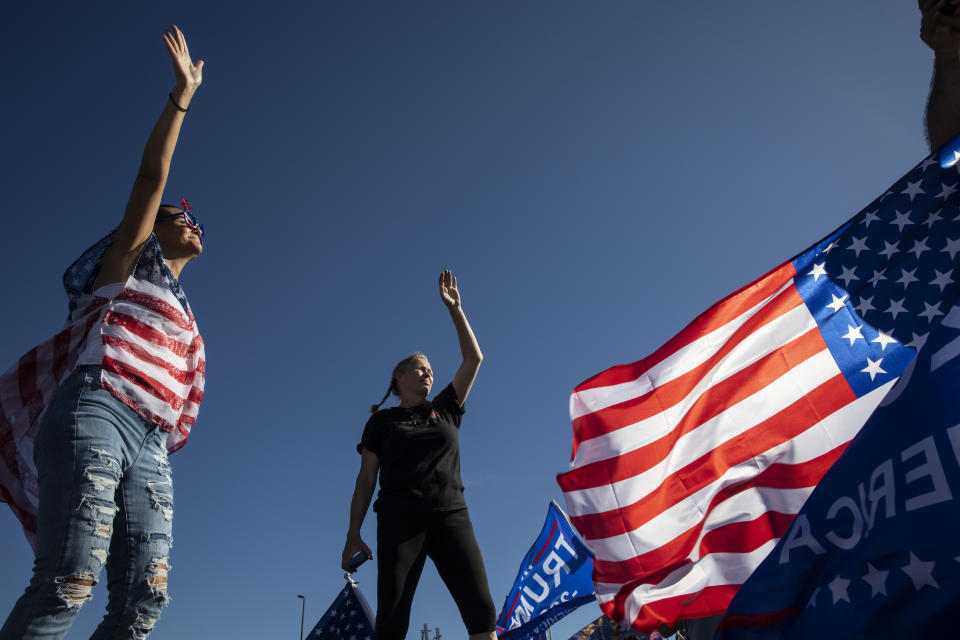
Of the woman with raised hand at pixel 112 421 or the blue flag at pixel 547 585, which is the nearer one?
the woman with raised hand at pixel 112 421

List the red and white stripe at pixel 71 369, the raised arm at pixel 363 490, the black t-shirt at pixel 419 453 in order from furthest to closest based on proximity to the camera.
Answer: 1. the raised arm at pixel 363 490
2. the black t-shirt at pixel 419 453
3. the red and white stripe at pixel 71 369

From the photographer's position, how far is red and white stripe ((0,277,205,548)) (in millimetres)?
2484

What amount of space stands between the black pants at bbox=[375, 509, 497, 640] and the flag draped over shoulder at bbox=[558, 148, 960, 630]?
0.69 meters

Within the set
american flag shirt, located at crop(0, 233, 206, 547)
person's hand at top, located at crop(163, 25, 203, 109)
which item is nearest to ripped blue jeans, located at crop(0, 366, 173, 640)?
american flag shirt, located at crop(0, 233, 206, 547)

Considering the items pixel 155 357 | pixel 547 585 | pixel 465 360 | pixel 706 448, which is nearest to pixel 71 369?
pixel 155 357

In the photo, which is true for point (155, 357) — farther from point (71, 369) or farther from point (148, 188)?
point (148, 188)

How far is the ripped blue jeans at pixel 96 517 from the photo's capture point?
1961 millimetres

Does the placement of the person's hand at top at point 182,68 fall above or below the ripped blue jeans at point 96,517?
above

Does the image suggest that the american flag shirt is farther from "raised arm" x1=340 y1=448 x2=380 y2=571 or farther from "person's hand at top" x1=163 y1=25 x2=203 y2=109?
"raised arm" x1=340 y1=448 x2=380 y2=571

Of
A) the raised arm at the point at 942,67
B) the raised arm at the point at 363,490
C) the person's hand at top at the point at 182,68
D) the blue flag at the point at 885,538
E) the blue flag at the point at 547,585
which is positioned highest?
the person's hand at top at the point at 182,68

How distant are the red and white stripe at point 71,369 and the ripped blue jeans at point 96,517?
166 millimetres

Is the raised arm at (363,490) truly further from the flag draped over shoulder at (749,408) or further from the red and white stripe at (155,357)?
the red and white stripe at (155,357)

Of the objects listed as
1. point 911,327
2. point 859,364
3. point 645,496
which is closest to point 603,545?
point 645,496

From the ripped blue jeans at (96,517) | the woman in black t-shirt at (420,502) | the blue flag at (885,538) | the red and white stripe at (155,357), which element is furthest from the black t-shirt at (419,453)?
the blue flag at (885,538)
